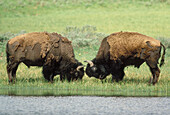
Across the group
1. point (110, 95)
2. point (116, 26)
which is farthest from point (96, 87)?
point (116, 26)

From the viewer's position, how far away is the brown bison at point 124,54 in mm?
12648

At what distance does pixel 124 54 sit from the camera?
12.9m

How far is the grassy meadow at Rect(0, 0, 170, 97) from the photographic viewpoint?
39.4 ft

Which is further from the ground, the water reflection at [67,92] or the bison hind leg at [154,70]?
the bison hind leg at [154,70]

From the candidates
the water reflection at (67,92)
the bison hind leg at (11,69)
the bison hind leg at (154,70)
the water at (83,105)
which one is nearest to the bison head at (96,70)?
the bison hind leg at (154,70)

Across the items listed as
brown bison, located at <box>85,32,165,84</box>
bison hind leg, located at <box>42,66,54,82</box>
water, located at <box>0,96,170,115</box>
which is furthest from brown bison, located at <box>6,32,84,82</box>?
water, located at <box>0,96,170,115</box>

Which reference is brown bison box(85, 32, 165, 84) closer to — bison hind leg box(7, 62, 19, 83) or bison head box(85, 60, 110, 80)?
bison head box(85, 60, 110, 80)

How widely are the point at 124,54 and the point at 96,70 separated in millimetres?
1219

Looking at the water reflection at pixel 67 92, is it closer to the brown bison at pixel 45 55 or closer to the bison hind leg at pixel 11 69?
the bison hind leg at pixel 11 69

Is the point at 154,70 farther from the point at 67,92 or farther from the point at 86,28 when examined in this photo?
the point at 86,28

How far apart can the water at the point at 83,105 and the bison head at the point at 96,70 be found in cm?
275

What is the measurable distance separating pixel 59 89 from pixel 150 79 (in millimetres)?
2987

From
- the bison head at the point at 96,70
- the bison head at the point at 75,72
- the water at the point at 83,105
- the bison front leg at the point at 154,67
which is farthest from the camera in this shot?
the bison head at the point at 96,70

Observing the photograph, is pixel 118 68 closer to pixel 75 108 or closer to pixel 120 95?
pixel 120 95
